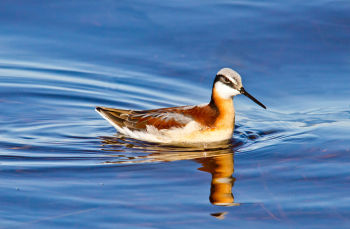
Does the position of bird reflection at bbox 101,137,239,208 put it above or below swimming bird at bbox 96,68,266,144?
below

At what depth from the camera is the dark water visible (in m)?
7.39

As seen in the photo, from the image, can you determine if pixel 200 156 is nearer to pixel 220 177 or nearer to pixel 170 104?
pixel 220 177

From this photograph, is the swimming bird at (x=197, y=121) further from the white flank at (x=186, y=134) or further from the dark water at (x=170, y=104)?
the dark water at (x=170, y=104)

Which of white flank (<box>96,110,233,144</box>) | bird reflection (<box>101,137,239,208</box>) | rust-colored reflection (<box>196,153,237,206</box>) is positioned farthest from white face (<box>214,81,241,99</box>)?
rust-colored reflection (<box>196,153,237,206</box>)

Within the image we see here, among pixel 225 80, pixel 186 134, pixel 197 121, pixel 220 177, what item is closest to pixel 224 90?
pixel 225 80

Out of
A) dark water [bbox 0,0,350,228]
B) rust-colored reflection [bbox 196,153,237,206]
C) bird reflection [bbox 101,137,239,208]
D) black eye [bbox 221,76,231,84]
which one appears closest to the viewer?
dark water [bbox 0,0,350,228]

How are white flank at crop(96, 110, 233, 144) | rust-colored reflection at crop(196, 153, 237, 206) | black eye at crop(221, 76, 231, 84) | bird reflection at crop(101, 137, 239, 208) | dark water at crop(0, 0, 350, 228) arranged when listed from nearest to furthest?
dark water at crop(0, 0, 350, 228) < rust-colored reflection at crop(196, 153, 237, 206) < bird reflection at crop(101, 137, 239, 208) < white flank at crop(96, 110, 233, 144) < black eye at crop(221, 76, 231, 84)

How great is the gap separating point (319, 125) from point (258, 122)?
0.99m

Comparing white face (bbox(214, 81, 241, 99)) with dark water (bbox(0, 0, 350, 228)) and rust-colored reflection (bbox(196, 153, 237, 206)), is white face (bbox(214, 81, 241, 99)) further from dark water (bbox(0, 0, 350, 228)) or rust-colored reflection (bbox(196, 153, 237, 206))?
rust-colored reflection (bbox(196, 153, 237, 206))

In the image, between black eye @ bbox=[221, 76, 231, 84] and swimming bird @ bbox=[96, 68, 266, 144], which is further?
black eye @ bbox=[221, 76, 231, 84]

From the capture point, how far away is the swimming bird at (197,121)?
10258mm

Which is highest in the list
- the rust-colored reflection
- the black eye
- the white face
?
the black eye

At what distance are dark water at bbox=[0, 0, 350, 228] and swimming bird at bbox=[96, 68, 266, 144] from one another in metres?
0.27

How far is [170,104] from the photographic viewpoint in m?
11.8
